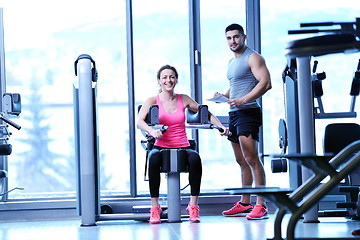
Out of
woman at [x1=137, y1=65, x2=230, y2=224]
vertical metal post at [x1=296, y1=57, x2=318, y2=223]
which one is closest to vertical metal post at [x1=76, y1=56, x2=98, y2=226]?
woman at [x1=137, y1=65, x2=230, y2=224]

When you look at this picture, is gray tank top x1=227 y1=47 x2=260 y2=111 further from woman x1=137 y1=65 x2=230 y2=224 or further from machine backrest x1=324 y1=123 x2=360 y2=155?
machine backrest x1=324 y1=123 x2=360 y2=155

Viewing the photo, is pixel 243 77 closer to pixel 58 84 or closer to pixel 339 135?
pixel 339 135

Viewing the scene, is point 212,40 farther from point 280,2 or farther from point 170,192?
point 170,192

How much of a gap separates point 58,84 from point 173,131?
126cm

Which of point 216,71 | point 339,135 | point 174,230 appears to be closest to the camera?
point 174,230

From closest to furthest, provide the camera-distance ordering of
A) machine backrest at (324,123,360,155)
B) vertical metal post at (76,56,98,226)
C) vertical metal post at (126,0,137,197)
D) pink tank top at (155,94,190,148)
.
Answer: vertical metal post at (76,56,98,226), pink tank top at (155,94,190,148), machine backrest at (324,123,360,155), vertical metal post at (126,0,137,197)

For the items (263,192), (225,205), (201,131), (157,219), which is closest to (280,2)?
(201,131)

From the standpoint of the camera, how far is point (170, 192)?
5410mm

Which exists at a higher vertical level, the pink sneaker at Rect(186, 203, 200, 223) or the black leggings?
the black leggings

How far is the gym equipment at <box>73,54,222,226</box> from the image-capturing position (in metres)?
5.29

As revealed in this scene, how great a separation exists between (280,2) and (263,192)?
12.4ft

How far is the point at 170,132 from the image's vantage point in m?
5.53

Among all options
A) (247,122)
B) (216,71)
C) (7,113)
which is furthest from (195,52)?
(7,113)

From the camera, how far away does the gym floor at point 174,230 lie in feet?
14.0
